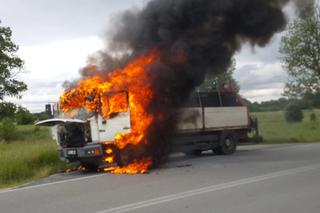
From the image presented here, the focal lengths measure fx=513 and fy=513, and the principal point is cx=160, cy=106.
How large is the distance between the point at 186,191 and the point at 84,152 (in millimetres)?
5085

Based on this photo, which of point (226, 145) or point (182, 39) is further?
point (226, 145)

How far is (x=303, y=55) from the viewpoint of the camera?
33.7 m

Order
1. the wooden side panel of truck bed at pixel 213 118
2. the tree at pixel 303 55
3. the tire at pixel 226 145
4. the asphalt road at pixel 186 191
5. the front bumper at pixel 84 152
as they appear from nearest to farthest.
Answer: the asphalt road at pixel 186 191 → the front bumper at pixel 84 152 → the wooden side panel of truck bed at pixel 213 118 → the tire at pixel 226 145 → the tree at pixel 303 55

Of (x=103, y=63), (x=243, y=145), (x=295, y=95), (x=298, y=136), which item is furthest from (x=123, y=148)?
(x=295, y=95)

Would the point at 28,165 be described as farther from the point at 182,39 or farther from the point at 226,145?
the point at 226,145

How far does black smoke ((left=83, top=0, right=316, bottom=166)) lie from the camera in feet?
51.4

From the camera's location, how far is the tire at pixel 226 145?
1919 cm

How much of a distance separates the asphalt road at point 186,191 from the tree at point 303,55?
65.1 feet

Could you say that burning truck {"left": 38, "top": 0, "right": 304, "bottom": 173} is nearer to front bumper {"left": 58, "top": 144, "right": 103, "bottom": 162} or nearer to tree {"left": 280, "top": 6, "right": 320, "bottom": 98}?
front bumper {"left": 58, "top": 144, "right": 103, "bottom": 162}

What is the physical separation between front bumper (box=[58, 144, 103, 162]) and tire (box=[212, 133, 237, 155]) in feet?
20.1

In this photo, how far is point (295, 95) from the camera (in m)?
34.5

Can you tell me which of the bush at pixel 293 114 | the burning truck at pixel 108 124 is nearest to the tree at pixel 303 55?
Result: the bush at pixel 293 114

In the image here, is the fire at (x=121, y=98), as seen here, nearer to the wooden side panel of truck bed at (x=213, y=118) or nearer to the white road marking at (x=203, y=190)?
the wooden side panel of truck bed at (x=213, y=118)

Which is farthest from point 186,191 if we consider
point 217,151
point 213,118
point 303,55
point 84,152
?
point 303,55
